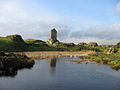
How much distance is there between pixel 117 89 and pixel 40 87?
A: 2101cm

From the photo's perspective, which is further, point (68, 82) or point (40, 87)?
point (68, 82)

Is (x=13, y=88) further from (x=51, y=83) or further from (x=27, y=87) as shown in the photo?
(x=51, y=83)

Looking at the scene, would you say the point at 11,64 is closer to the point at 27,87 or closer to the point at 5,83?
the point at 5,83

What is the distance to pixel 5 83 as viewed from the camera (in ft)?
174

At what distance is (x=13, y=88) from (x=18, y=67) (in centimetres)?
3507

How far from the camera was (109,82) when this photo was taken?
2274 inches

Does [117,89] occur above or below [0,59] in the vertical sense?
below

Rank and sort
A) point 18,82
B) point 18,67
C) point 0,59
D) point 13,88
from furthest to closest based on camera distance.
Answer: point 18,67, point 0,59, point 18,82, point 13,88

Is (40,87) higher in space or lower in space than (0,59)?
lower

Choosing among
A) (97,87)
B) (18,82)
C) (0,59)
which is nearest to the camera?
(97,87)

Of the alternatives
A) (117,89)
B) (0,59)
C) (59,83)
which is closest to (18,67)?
(0,59)

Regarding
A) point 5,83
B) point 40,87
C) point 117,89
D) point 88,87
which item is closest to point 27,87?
point 40,87

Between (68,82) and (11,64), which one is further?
(11,64)

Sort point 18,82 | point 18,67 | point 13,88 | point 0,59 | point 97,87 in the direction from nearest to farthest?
point 13,88, point 97,87, point 18,82, point 0,59, point 18,67
